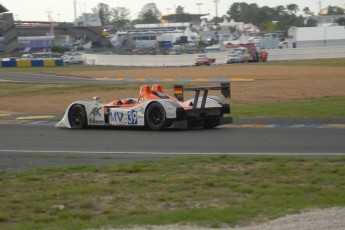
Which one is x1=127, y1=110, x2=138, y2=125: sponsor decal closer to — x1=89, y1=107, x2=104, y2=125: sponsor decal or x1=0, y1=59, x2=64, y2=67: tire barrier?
x1=89, y1=107, x2=104, y2=125: sponsor decal

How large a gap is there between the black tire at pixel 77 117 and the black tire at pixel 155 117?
6.81ft

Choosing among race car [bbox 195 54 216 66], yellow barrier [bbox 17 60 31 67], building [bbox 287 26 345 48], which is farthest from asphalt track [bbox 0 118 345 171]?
building [bbox 287 26 345 48]

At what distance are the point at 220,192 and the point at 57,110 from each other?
16.9 meters

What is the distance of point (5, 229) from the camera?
21.3 ft

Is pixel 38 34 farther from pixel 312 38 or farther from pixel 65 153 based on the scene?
pixel 65 153

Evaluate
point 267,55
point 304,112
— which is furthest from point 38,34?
Result: point 304,112

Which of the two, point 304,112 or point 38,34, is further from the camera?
point 38,34

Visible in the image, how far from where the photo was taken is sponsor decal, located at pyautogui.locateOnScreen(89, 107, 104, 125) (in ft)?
54.8

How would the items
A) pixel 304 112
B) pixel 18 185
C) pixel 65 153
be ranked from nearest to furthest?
pixel 18 185 < pixel 65 153 < pixel 304 112

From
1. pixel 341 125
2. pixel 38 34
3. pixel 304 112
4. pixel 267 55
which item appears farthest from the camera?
pixel 38 34

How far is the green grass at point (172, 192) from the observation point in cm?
670

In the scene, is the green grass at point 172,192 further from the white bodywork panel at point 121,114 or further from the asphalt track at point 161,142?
the white bodywork panel at point 121,114

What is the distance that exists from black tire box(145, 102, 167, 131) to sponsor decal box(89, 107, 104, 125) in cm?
147

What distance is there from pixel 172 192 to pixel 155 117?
7833 millimetres
